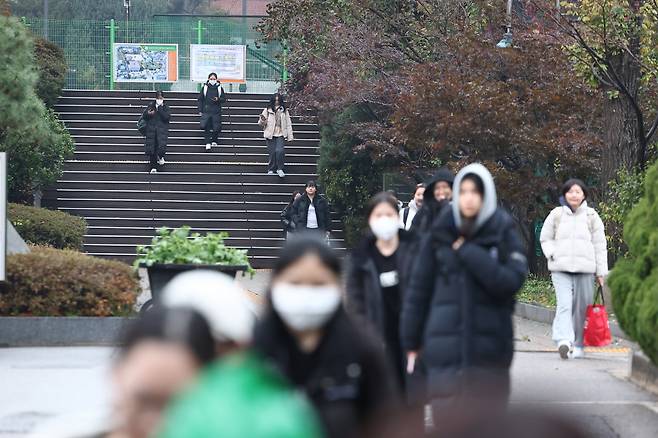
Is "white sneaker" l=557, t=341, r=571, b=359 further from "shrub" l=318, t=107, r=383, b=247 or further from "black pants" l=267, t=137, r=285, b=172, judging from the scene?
"black pants" l=267, t=137, r=285, b=172

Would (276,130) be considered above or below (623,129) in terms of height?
above

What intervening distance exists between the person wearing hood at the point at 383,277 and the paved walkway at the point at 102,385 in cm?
87

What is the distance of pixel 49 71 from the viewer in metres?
36.8

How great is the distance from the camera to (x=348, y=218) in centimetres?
3142

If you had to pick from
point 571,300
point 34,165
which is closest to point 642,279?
point 571,300

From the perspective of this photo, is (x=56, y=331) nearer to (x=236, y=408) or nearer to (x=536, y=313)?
(x=536, y=313)

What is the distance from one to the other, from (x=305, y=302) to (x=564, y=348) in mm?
10359

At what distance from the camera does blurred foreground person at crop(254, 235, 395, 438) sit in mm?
4148

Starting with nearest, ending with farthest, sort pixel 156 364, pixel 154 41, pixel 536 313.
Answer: pixel 156 364
pixel 536 313
pixel 154 41

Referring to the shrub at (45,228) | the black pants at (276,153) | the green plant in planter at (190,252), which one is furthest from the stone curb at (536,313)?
the black pants at (276,153)

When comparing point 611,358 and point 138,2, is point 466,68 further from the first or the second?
point 138,2

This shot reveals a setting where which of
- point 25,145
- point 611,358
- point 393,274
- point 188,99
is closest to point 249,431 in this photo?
point 393,274

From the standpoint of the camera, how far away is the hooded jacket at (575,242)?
46.1 ft

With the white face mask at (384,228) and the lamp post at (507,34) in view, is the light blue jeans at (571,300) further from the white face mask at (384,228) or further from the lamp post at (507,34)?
the lamp post at (507,34)
